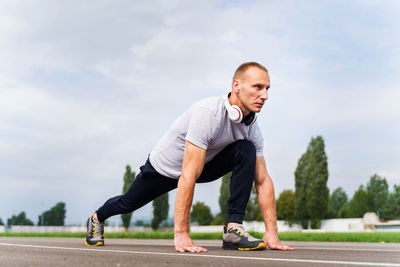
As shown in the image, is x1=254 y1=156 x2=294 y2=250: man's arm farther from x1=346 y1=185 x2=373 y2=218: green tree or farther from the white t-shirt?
x1=346 y1=185 x2=373 y2=218: green tree

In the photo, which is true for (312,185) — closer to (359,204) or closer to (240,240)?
(359,204)

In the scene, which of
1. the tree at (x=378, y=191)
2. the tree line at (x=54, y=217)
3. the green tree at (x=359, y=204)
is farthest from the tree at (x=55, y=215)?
the tree at (x=378, y=191)

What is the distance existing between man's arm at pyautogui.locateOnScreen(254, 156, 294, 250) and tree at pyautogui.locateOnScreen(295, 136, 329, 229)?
38.5 m

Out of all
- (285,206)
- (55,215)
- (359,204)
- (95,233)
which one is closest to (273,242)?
(95,233)

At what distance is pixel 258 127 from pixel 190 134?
939mm

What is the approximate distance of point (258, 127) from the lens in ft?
14.3

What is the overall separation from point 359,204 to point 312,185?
1075 inches

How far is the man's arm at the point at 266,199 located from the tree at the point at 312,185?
38469 mm

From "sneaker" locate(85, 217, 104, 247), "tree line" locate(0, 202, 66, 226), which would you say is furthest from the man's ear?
"tree line" locate(0, 202, 66, 226)

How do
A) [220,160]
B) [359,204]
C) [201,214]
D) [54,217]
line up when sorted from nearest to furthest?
[220,160] → [359,204] → [201,214] → [54,217]

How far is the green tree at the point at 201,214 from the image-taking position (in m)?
71.8

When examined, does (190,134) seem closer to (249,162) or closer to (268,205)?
(249,162)

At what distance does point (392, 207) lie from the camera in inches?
2685

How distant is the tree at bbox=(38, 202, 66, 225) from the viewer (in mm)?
104750
